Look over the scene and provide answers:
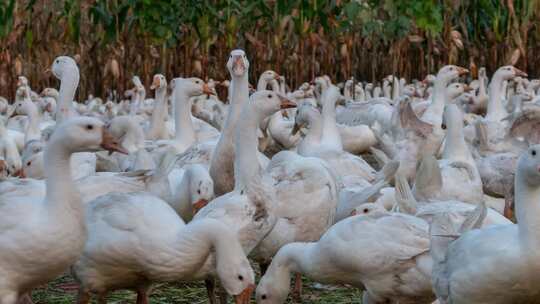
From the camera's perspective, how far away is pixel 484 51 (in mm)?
21766

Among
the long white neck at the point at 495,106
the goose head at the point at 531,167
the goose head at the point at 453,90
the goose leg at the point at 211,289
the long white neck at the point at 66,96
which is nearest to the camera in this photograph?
the goose head at the point at 531,167

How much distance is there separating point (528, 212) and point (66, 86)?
6142mm

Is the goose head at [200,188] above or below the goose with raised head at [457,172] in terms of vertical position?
above

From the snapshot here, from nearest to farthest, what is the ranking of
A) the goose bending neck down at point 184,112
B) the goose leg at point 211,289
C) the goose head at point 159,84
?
the goose leg at point 211,289 < the goose bending neck down at point 184,112 < the goose head at point 159,84

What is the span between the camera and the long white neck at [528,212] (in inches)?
189

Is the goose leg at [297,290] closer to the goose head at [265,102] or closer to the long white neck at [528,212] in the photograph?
the goose head at [265,102]

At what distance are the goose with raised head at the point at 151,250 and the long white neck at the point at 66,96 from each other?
3.93 metres

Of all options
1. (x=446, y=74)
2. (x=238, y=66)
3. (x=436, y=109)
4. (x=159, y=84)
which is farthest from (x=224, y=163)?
(x=446, y=74)

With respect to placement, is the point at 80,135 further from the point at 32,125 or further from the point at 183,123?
the point at 32,125

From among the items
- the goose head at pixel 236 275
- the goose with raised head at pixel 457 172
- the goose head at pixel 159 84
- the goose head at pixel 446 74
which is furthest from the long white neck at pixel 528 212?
the goose head at pixel 159 84

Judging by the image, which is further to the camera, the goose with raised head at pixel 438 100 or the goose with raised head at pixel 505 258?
the goose with raised head at pixel 438 100

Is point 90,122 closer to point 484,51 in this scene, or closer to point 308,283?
point 308,283

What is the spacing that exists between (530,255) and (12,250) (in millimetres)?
2433

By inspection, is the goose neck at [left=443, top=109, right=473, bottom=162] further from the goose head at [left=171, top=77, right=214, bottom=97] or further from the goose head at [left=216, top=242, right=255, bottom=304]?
the goose head at [left=216, top=242, right=255, bottom=304]
